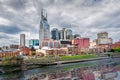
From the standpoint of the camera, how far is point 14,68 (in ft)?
182

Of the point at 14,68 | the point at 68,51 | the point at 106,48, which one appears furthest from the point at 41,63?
the point at 106,48

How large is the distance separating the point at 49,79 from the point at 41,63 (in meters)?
30.9

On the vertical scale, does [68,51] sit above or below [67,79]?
above

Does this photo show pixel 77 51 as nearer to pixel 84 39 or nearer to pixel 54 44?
pixel 54 44

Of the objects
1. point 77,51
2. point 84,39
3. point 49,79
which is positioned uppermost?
point 84,39

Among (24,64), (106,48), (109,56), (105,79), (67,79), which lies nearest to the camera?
(105,79)

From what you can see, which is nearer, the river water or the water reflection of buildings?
the water reflection of buildings

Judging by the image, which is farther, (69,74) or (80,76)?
(69,74)

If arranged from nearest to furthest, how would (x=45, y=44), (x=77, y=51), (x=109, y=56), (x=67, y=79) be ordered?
(x=67, y=79) → (x=109, y=56) → (x=77, y=51) → (x=45, y=44)

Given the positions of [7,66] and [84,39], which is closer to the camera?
[7,66]

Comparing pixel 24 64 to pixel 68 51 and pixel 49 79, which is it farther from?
pixel 68 51

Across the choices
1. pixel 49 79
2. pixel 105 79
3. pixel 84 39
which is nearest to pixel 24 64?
pixel 49 79

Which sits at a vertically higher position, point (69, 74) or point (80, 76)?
point (69, 74)

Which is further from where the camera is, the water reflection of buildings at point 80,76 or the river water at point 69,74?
the river water at point 69,74
